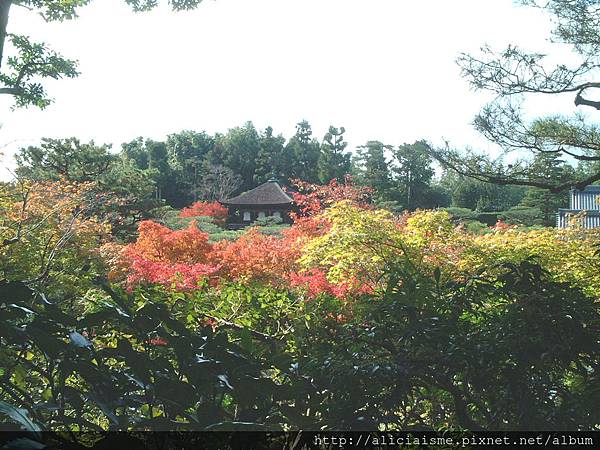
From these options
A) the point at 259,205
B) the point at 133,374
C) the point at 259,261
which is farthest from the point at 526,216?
the point at 133,374

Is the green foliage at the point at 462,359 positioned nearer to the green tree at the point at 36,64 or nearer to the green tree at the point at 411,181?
the green tree at the point at 36,64

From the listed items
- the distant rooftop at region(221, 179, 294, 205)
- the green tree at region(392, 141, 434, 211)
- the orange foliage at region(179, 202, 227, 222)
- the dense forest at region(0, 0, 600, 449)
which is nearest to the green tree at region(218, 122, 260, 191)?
the distant rooftop at region(221, 179, 294, 205)

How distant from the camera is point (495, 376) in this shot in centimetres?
148

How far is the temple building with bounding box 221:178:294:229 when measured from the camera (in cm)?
2838

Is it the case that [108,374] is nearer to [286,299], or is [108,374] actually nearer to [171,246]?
[286,299]

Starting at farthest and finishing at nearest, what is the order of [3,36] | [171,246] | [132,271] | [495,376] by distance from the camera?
[171,246] < [132,271] < [3,36] < [495,376]

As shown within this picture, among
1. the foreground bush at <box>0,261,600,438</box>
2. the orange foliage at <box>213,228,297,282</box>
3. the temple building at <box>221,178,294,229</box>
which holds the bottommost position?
the orange foliage at <box>213,228,297,282</box>

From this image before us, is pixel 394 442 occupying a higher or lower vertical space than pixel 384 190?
lower

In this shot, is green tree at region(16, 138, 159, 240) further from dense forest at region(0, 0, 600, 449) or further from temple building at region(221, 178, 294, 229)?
temple building at region(221, 178, 294, 229)

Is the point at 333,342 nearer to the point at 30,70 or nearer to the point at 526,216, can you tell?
the point at 30,70

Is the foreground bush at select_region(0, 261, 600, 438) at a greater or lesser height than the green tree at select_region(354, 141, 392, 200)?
lesser

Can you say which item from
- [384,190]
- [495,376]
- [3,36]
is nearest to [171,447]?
[495,376]

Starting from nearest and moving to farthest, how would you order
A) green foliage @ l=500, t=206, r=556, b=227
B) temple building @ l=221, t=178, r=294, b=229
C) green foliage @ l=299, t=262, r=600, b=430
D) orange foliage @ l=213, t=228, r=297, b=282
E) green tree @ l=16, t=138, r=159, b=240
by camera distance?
green foliage @ l=299, t=262, r=600, b=430 < orange foliage @ l=213, t=228, r=297, b=282 < green tree @ l=16, t=138, r=159, b=240 < green foliage @ l=500, t=206, r=556, b=227 < temple building @ l=221, t=178, r=294, b=229

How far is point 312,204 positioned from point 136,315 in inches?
438
